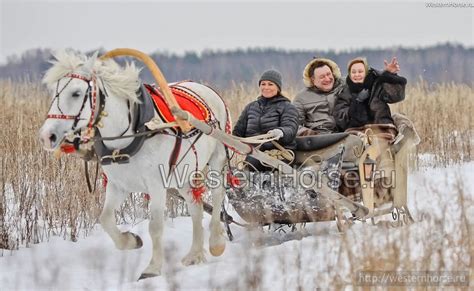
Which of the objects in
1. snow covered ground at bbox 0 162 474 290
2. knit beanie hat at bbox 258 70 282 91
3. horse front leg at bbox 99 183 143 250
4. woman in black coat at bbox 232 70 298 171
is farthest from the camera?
knit beanie hat at bbox 258 70 282 91

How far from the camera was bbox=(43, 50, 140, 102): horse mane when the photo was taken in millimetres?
4945

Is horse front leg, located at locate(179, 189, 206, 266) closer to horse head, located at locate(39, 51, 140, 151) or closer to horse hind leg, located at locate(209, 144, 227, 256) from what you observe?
horse hind leg, located at locate(209, 144, 227, 256)

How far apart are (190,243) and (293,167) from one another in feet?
3.50

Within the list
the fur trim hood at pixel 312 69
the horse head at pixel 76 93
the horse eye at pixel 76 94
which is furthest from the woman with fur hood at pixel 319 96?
the horse eye at pixel 76 94

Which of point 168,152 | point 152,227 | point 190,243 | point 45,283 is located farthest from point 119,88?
point 190,243

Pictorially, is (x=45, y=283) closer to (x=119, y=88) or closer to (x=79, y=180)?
(x=119, y=88)

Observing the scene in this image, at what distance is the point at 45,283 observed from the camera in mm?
4781

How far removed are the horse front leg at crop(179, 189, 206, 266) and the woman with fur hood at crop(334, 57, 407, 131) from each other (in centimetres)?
164

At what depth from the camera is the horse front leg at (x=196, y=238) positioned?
18.9 feet

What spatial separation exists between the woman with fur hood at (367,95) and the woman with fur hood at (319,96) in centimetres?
10

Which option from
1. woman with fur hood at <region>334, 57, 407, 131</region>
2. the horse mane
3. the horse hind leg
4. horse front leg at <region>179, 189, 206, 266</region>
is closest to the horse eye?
the horse mane

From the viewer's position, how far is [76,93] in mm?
4910

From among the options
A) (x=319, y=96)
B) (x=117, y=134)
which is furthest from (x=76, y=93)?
(x=319, y=96)

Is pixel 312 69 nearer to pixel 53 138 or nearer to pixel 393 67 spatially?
pixel 393 67
